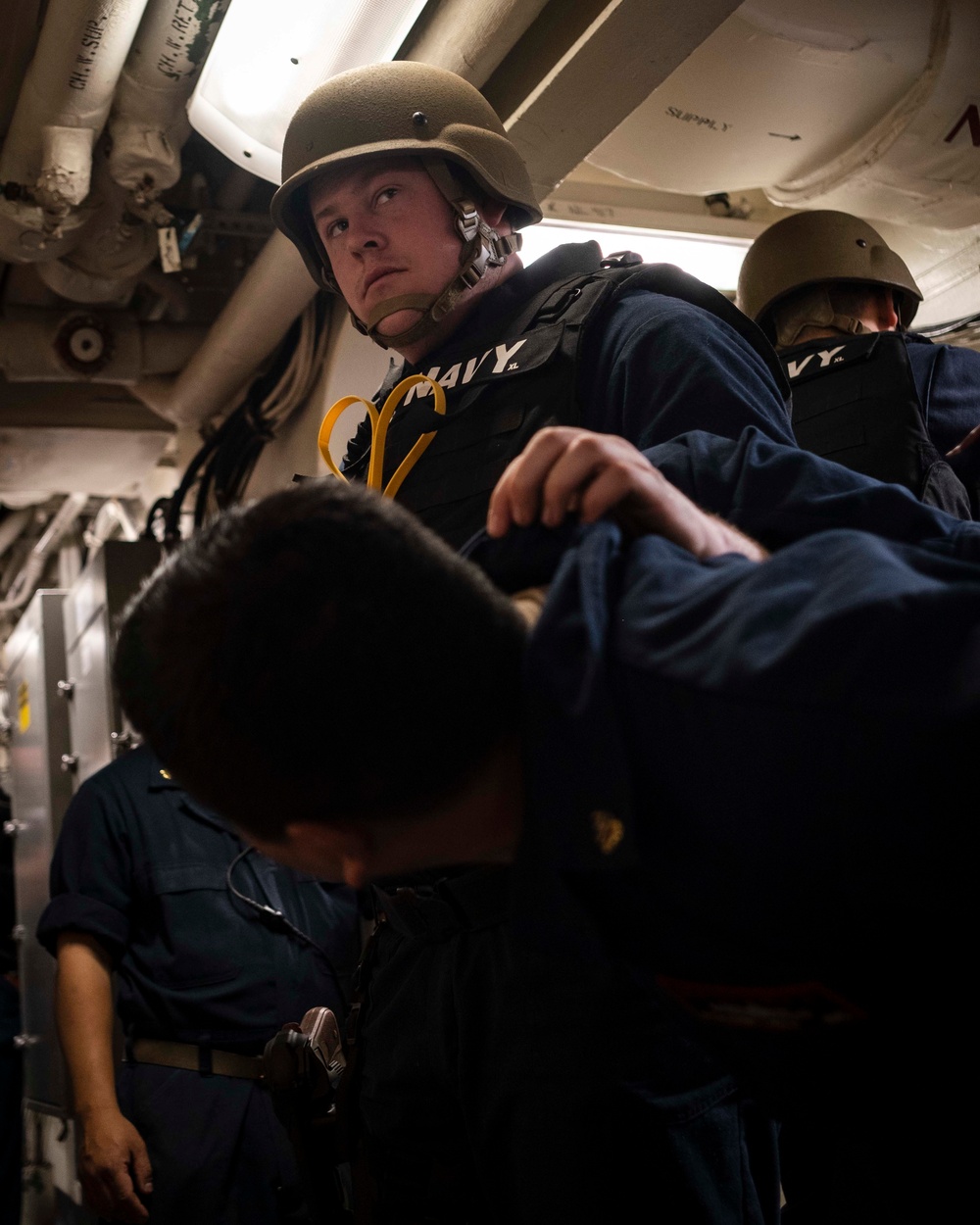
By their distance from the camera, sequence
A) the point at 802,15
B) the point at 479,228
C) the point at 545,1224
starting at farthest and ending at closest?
the point at 802,15, the point at 479,228, the point at 545,1224

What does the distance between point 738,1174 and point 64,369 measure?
3.48 metres

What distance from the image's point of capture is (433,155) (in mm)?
1650

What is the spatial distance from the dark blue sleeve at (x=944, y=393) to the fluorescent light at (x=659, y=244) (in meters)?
0.83

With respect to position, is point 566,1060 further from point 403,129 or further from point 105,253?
point 105,253

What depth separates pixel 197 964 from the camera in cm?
242

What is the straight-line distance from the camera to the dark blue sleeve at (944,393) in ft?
6.63

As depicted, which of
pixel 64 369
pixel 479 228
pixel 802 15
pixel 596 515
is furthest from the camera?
pixel 64 369

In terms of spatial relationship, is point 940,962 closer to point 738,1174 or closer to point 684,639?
point 684,639

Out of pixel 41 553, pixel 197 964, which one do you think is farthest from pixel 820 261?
pixel 41 553

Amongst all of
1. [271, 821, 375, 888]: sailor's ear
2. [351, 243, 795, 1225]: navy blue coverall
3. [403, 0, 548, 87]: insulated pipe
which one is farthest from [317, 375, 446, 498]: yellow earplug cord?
[403, 0, 548, 87]: insulated pipe

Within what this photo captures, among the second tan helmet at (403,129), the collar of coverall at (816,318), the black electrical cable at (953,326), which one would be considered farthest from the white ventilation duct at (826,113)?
the second tan helmet at (403,129)

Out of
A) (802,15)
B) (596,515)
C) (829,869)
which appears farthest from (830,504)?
(802,15)

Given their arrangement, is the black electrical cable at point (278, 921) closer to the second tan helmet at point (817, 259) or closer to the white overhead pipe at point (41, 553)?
the second tan helmet at point (817, 259)

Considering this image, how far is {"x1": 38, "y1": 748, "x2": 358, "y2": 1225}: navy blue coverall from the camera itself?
234 cm
